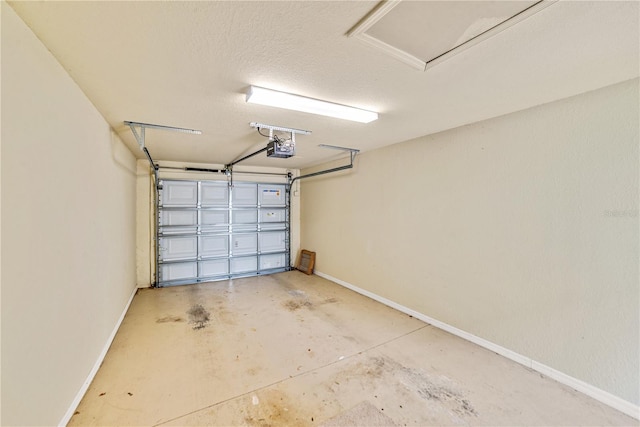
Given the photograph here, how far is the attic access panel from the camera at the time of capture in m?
1.17

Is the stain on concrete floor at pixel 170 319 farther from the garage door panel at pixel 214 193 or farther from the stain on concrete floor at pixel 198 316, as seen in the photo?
the garage door panel at pixel 214 193

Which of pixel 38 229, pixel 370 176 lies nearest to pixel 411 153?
pixel 370 176

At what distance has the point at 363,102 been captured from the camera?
2209 millimetres

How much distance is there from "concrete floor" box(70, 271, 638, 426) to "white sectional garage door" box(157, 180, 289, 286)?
164 centimetres

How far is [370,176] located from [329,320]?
7.47 feet

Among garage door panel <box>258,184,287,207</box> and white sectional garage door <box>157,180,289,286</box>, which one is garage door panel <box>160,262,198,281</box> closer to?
white sectional garage door <box>157,180,289,286</box>

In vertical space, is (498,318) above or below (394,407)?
above

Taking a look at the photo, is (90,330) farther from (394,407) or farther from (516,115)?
(516,115)

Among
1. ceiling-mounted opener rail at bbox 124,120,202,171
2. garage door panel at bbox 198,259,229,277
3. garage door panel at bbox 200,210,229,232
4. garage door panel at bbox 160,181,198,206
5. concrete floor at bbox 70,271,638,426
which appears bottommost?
concrete floor at bbox 70,271,638,426

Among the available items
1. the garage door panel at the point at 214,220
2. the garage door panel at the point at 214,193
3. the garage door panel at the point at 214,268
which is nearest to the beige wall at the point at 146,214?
the garage door panel at the point at 214,193

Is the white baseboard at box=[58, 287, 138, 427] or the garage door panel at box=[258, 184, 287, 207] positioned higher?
the garage door panel at box=[258, 184, 287, 207]

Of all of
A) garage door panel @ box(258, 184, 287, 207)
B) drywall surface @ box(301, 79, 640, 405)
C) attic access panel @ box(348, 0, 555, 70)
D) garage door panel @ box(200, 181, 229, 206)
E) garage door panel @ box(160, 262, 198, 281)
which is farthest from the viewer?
garage door panel @ box(258, 184, 287, 207)

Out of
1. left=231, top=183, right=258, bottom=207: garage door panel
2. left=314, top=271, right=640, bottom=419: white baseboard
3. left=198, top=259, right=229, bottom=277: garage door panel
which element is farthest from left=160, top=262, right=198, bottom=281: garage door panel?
left=314, top=271, right=640, bottom=419: white baseboard

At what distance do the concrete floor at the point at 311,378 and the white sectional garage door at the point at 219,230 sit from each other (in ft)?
5.39
